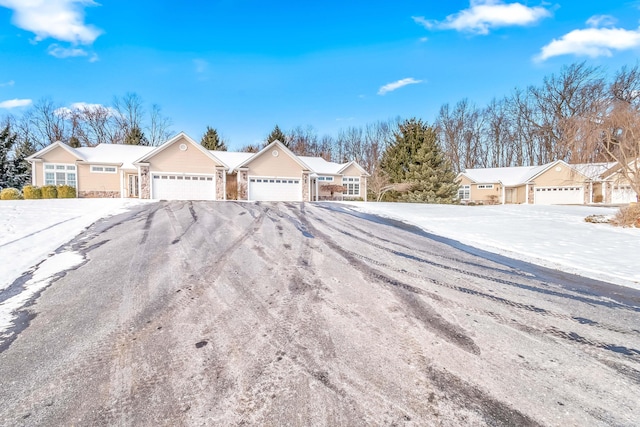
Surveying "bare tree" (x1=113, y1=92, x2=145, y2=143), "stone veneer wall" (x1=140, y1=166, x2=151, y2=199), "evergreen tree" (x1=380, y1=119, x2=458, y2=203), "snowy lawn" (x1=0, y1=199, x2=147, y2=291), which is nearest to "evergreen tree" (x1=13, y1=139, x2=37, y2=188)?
"bare tree" (x1=113, y1=92, x2=145, y2=143)

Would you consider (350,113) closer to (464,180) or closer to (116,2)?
(464,180)

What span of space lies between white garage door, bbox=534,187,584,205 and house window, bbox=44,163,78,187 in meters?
37.9

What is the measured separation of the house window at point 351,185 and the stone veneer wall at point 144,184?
15.0 meters

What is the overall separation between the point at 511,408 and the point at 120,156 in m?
26.5

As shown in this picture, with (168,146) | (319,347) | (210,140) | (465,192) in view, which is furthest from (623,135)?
(210,140)

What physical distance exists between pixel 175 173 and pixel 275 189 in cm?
644

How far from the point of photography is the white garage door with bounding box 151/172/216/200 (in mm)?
18438

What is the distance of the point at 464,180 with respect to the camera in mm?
31656

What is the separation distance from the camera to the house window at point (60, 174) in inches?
783

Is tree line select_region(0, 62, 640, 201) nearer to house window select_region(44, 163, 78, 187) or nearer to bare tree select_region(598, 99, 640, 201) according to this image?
house window select_region(44, 163, 78, 187)

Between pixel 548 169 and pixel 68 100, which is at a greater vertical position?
pixel 68 100

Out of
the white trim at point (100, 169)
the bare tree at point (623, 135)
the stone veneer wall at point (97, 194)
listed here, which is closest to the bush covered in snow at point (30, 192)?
the stone veneer wall at point (97, 194)

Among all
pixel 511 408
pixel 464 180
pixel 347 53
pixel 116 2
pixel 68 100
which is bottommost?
pixel 511 408

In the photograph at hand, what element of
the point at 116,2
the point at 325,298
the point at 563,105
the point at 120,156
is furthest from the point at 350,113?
the point at 325,298
